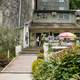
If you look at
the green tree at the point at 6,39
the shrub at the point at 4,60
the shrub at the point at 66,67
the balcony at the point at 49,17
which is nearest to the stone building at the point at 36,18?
the balcony at the point at 49,17

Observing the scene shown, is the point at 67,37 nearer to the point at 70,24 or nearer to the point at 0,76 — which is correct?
the point at 70,24

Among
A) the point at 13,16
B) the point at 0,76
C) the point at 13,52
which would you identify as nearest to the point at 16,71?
the point at 0,76

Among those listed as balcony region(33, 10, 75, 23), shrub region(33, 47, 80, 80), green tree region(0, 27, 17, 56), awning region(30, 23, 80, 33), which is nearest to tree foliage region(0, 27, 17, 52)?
green tree region(0, 27, 17, 56)

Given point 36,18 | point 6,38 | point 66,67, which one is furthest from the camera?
point 36,18

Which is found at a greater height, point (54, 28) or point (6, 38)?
point (54, 28)

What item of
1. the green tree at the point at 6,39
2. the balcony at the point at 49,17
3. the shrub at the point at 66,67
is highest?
the balcony at the point at 49,17

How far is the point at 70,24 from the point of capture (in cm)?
4353

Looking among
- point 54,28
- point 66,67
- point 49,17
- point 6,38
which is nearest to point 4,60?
point 6,38

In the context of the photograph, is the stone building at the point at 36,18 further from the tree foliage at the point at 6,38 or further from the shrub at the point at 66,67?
the shrub at the point at 66,67

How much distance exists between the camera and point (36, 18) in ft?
145

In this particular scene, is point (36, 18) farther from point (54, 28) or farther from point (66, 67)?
point (66, 67)

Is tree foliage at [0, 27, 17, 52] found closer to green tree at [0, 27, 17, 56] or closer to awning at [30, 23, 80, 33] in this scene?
green tree at [0, 27, 17, 56]

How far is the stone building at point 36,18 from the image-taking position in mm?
39281

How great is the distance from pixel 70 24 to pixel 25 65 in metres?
18.8
